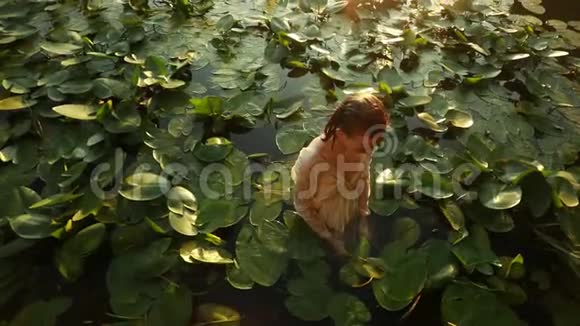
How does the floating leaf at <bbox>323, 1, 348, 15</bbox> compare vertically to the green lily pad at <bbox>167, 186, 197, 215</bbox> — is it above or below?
above

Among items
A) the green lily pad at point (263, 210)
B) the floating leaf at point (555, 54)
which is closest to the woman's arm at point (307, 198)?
the green lily pad at point (263, 210)

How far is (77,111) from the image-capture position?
160cm

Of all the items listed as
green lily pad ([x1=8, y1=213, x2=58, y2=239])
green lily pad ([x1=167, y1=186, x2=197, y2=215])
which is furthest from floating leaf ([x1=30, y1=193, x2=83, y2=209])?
green lily pad ([x1=167, y1=186, x2=197, y2=215])

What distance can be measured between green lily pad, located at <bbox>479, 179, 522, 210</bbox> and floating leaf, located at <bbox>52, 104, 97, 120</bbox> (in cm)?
134

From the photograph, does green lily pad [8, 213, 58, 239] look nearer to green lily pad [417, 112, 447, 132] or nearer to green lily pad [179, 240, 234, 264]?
green lily pad [179, 240, 234, 264]

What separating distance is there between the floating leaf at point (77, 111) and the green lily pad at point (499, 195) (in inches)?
52.9

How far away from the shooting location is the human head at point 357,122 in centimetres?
109

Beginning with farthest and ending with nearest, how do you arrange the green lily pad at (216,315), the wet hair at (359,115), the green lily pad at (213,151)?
the green lily pad at (213,151), the green lily pad at (216,315), the wet hair at (359,115)

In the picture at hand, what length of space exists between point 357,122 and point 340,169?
169mm

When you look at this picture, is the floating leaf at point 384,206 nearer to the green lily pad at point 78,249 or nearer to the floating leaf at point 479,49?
the green lily pad at point 78,249

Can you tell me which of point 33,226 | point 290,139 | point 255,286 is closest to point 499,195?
point 290,139

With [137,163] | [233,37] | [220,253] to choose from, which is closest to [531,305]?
[220,253]

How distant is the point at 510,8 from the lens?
2.44m

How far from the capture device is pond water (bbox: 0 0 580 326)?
125 centimetres
